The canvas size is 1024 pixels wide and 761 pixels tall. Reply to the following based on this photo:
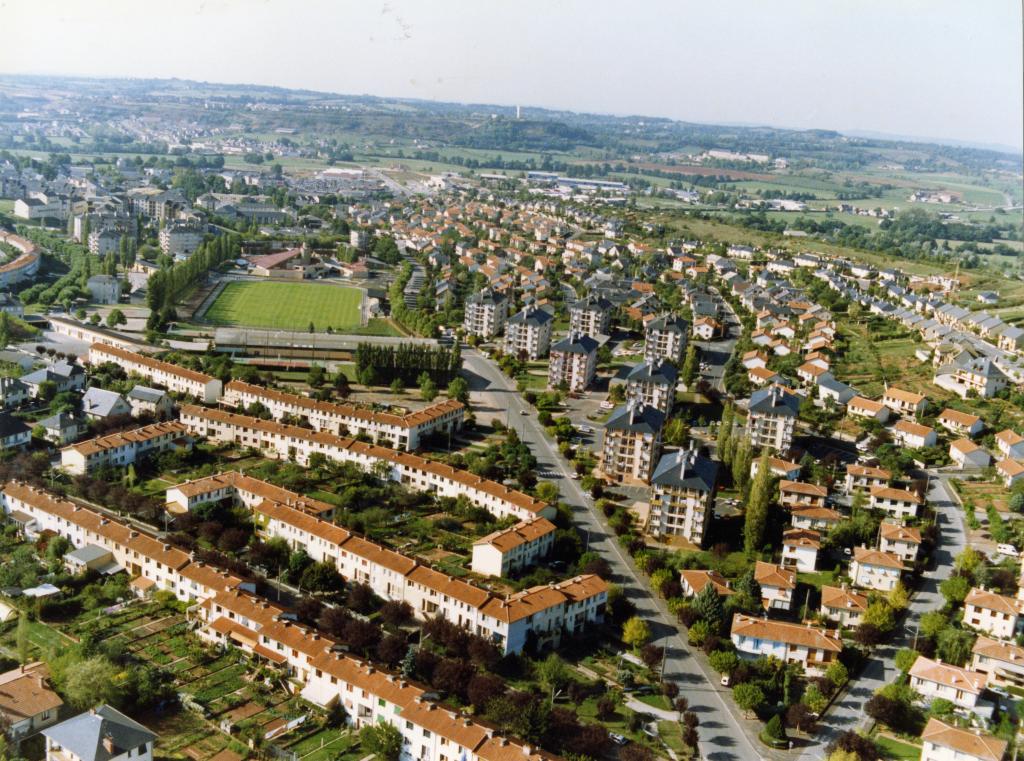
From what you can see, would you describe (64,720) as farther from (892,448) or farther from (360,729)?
(892,448)

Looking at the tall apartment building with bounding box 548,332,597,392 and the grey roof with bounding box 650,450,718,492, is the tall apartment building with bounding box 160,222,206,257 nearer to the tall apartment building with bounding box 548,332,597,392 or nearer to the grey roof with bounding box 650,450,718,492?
the tall apartment building with bounding box 548,332,597,392

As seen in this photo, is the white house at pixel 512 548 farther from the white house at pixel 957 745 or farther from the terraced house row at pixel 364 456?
the white house at pixel 957 745

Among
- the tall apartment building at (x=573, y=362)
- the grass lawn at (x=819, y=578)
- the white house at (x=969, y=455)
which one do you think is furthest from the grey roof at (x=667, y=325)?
the grass lawn at (x=819, y=578)

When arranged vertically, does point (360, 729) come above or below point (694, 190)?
below

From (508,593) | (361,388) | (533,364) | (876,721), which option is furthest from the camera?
(533,364)

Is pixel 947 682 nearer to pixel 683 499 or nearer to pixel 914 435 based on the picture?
pixel 683 499

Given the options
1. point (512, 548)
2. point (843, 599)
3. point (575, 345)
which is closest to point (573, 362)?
point (575, 345)

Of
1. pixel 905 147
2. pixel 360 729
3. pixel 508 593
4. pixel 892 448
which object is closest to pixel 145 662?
pixel 360 729
